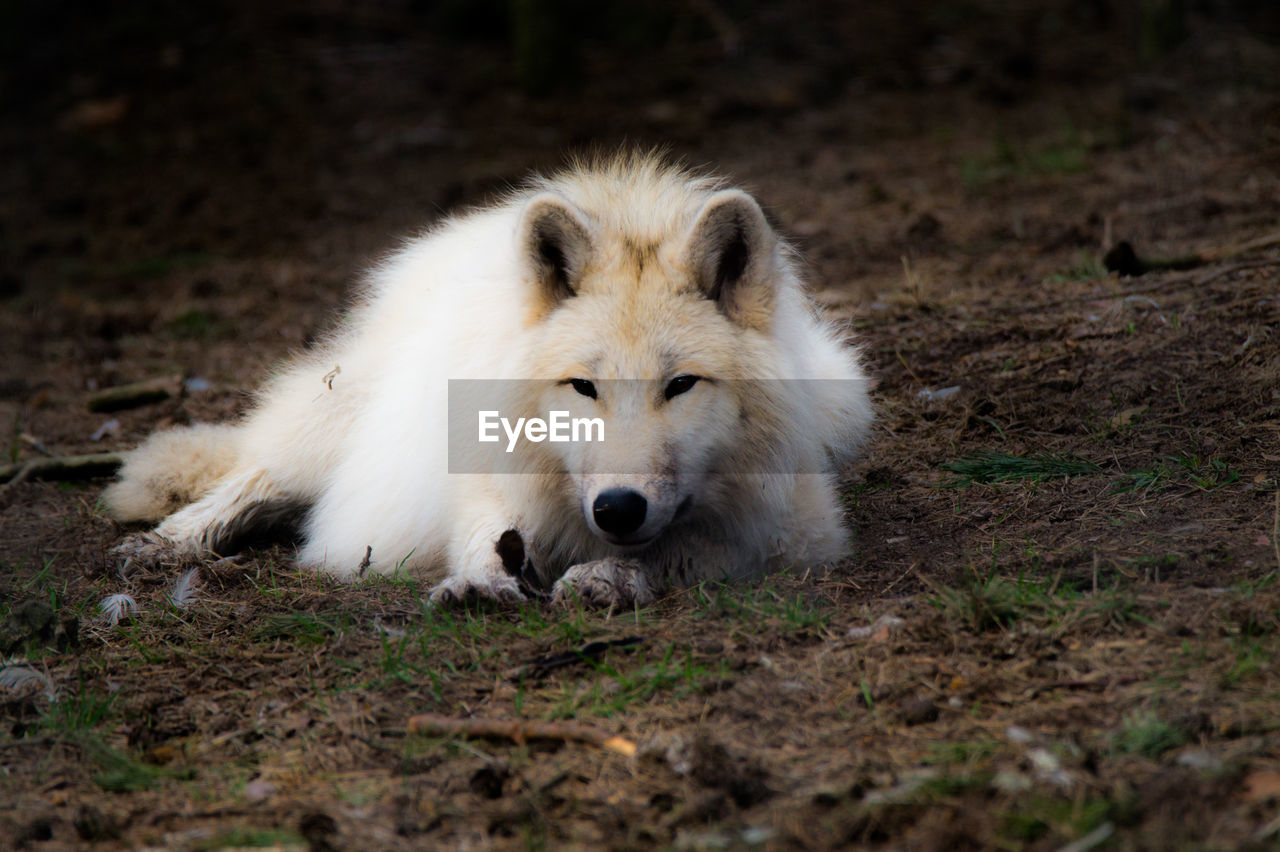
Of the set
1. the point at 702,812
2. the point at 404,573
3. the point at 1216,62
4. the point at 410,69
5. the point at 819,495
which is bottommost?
the point at 702,812

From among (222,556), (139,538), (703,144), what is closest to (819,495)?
(222,556)

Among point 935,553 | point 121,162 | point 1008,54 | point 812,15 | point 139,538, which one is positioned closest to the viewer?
point 935,553

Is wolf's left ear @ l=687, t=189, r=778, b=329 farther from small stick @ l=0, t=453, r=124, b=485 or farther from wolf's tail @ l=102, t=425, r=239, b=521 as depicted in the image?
small stick @ l=0, t=453, r=124, b=485

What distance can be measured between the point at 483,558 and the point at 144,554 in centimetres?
158

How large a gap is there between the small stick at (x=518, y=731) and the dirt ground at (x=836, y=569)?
0.02 meters

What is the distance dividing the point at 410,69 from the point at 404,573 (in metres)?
9.71

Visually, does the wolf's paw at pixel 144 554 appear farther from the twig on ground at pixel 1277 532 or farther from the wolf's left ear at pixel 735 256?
the twig on ground at pixel 1277 532

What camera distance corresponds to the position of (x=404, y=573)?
152 inches

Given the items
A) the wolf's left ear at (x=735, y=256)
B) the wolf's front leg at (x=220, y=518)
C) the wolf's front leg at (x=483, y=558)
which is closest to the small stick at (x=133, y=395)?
the wolf's front leg at (x=220, y=518)

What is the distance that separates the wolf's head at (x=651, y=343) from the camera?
3203 mm

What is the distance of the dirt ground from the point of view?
2.41 m

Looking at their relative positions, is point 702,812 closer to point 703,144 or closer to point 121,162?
point 703,144

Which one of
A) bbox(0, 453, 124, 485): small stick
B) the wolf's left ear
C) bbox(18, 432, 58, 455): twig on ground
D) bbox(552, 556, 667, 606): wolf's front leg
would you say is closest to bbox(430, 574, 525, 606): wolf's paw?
bbox(552, 556, 667, 606): wolf's front leg

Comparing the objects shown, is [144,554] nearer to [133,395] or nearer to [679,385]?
[133,395]
